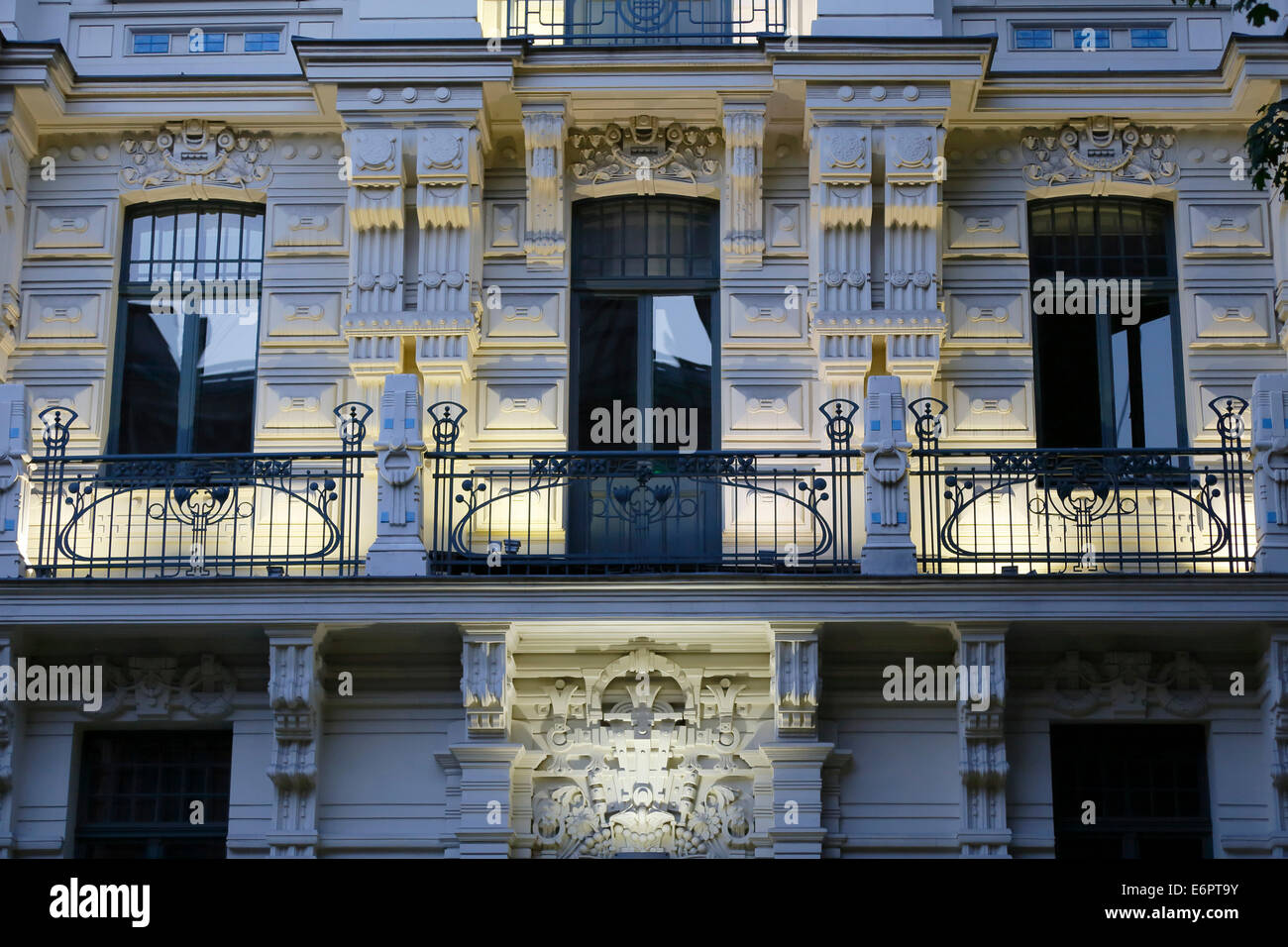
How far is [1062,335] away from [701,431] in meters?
3.13

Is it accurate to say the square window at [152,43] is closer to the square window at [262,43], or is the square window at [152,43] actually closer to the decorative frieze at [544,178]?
the square window at [262,43]

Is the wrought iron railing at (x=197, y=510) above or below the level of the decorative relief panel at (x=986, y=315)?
below

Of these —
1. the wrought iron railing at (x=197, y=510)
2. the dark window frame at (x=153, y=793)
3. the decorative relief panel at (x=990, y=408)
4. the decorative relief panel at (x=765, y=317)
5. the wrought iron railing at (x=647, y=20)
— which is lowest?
the dark window frame at (x=153, y=793)

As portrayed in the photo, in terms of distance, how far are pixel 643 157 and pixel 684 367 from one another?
1.83 metres

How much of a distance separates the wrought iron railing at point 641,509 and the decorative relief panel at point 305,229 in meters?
1.95

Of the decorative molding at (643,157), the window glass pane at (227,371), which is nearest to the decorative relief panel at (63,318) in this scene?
the window glass pane at (227,371)

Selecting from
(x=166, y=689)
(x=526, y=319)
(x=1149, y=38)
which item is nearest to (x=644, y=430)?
(x=526, y=319)

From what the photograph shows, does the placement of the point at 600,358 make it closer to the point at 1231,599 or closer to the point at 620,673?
the point at 620,673

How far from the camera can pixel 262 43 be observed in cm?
1802

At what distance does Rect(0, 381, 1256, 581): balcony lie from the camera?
1534 centimetres

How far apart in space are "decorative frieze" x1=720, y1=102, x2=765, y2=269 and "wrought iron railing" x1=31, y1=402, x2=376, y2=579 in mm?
3388

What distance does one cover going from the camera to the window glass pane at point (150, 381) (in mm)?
17359

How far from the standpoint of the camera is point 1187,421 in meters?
17.0

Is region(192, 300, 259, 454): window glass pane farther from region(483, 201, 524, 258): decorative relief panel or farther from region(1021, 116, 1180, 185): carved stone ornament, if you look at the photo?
region(1021, 116, 1180, 185): carved stone ornament
